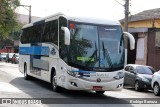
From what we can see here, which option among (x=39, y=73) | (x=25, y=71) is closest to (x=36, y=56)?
(x=39, y=73)

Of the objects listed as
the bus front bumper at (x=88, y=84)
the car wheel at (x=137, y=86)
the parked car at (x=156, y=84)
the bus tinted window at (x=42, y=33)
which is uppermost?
the bus tinted window at (x=42, y=33)

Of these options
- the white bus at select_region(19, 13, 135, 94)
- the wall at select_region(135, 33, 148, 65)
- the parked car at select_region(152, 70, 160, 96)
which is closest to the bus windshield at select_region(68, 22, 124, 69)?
the white bus at select_region(19, 13, 135, 94)

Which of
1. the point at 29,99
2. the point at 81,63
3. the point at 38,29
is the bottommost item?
the point at 29,99

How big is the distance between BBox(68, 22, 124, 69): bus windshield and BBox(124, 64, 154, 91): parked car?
5.86m

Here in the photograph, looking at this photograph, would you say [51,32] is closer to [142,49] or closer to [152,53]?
[152,53]

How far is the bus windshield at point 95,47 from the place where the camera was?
50.9ft

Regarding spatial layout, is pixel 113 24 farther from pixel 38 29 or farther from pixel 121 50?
pixel 38 29

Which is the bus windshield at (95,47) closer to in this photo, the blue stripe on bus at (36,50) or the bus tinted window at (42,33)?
the bus tinted window at (42,33)

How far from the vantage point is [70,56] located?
15.6 metres

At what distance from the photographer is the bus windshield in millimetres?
15508

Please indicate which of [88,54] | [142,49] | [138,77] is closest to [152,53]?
[142,49]

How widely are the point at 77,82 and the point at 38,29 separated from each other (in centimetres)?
621

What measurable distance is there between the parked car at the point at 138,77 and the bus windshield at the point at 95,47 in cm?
586

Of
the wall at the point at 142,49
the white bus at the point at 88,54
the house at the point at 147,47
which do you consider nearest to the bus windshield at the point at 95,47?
the white bus at the point at 88,54
